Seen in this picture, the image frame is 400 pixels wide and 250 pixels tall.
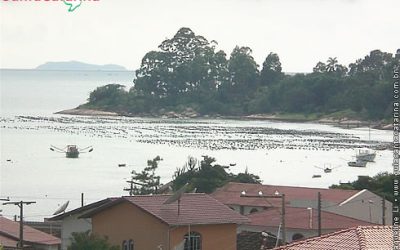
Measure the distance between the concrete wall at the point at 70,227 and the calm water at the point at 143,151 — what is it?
Result: 8.33m

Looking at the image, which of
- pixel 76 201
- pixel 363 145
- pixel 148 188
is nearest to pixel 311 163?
pixel 363 145

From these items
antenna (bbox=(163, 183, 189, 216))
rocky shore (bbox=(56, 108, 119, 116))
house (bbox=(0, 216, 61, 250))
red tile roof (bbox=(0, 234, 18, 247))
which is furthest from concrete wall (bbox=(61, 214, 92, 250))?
rocky shore (bbox=(56, 108, 119, 116))

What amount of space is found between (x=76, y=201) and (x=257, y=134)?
3457cm

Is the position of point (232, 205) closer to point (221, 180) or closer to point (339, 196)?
point (339, 196)

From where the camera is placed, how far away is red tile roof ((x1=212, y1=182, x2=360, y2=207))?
68.3 ft

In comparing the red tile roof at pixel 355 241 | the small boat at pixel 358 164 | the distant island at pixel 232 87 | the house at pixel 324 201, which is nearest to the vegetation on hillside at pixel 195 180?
the house at pixel 324 201

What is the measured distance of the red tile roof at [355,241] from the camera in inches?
219

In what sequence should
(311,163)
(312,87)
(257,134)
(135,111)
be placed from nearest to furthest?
1. (311,163)
2. (257,134)
3. (312,87)
4. (135,111)

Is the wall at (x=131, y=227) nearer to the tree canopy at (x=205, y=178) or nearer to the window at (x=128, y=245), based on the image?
the window at (x=128, y=245)

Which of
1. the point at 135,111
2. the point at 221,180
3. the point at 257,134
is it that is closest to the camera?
the point at 221,180

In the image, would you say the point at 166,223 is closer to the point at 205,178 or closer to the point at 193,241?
the point at 193,241

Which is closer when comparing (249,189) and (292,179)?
(249,189)

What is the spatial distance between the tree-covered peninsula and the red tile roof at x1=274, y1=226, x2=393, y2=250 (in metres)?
65.8

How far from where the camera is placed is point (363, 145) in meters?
53.1
